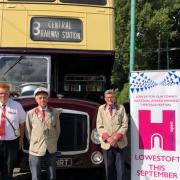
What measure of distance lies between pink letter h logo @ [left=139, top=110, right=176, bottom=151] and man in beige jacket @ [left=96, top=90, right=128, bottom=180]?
0.82 feet

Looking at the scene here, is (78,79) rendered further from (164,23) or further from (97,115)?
(164,23)

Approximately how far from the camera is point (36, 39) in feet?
30.1

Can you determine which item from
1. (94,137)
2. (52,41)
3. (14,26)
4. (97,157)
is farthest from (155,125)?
(14,26)

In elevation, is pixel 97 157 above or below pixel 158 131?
below

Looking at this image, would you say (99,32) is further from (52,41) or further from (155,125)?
(155,125)

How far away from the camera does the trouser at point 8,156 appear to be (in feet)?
23.7

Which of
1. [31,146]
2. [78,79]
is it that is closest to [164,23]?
[78,79]

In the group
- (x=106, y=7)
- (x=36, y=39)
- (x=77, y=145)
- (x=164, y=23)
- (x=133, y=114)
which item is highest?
(x=164, y=23)

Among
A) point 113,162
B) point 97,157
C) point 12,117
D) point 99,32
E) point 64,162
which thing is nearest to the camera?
point 12,117

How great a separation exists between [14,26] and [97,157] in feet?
8.73

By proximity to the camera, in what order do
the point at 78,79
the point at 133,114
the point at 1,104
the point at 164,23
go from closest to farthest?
the point at 1,104, the point at 133,114, the point at 78,79, the point at 164,23

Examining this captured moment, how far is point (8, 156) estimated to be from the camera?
7.28m

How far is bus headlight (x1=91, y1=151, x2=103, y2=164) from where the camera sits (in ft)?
26.9

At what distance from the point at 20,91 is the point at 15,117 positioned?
1.73m
